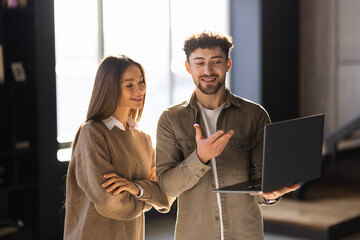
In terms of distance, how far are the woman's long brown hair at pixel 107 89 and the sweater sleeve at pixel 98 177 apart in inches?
4.0

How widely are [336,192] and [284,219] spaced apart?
143 cm

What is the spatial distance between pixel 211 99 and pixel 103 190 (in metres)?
0.58

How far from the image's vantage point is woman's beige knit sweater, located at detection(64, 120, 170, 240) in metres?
2.35

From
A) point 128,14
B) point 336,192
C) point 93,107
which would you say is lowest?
point 336,192

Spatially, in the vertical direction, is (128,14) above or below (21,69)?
above

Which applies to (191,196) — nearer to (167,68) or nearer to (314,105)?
(167,68)

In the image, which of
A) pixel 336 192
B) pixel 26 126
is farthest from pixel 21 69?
pixel 336 192

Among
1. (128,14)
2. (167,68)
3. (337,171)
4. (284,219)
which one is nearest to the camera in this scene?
(284,219)

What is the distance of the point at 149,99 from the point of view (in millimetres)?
6094

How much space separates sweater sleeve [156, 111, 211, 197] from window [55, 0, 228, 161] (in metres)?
2.41

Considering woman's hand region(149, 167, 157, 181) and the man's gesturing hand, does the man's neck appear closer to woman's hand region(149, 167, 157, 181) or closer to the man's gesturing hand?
the man's gesturing hand

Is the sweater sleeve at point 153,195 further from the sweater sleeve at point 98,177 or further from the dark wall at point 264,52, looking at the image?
the dark wall at point 264,52

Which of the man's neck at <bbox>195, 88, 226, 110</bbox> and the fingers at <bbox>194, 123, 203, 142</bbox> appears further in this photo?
Answer: the man's neck at <bbox>195, 88, 226, 110</bbox>

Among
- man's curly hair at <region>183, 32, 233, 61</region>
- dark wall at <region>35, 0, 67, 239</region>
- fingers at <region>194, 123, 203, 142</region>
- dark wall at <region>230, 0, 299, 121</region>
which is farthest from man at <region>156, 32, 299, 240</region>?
dark wall at <region>230, 0, 299, 121</region>
